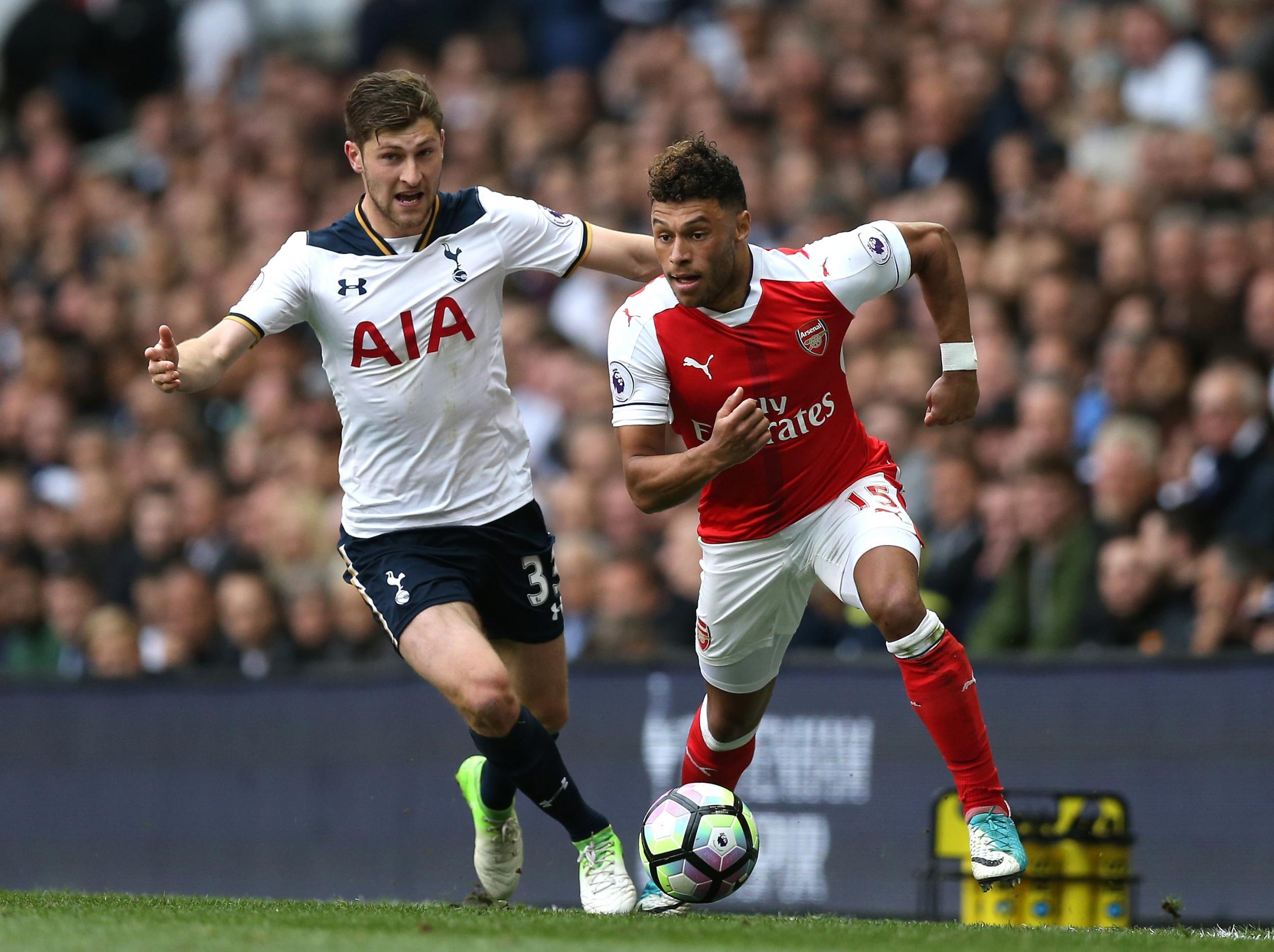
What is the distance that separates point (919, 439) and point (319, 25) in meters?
9.05

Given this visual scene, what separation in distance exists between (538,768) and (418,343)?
5.44 ft

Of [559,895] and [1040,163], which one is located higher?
[1040,163]

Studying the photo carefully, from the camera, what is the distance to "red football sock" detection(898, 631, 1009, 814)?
6484 mm

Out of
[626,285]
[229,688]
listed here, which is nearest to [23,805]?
[229,688]

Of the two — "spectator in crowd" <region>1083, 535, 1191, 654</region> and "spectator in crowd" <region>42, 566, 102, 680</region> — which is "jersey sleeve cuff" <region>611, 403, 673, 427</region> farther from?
"spectator in crowd" <region>42, 566, 102, 680</region>

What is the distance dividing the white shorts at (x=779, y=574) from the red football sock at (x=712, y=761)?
40 centimetres

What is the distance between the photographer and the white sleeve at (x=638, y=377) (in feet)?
21.4

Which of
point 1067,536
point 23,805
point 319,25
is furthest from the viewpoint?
point 319,25

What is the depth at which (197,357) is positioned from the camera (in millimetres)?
6500

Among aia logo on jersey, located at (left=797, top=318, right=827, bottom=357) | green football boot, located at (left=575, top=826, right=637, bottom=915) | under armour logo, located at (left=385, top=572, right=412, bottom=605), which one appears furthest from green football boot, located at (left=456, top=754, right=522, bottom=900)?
aia logo on jersey, located at (left=797, top=318, right=827, bottom=357)

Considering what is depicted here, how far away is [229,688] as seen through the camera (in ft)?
34.5

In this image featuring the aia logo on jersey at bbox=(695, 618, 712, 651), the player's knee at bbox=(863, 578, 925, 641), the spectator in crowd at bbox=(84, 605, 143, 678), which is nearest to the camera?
the player's knee at bbox=(863, 578, 925, 641)

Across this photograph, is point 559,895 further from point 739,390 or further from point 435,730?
point 739,390

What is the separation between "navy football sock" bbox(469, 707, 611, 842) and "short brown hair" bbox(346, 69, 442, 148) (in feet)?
7.24
